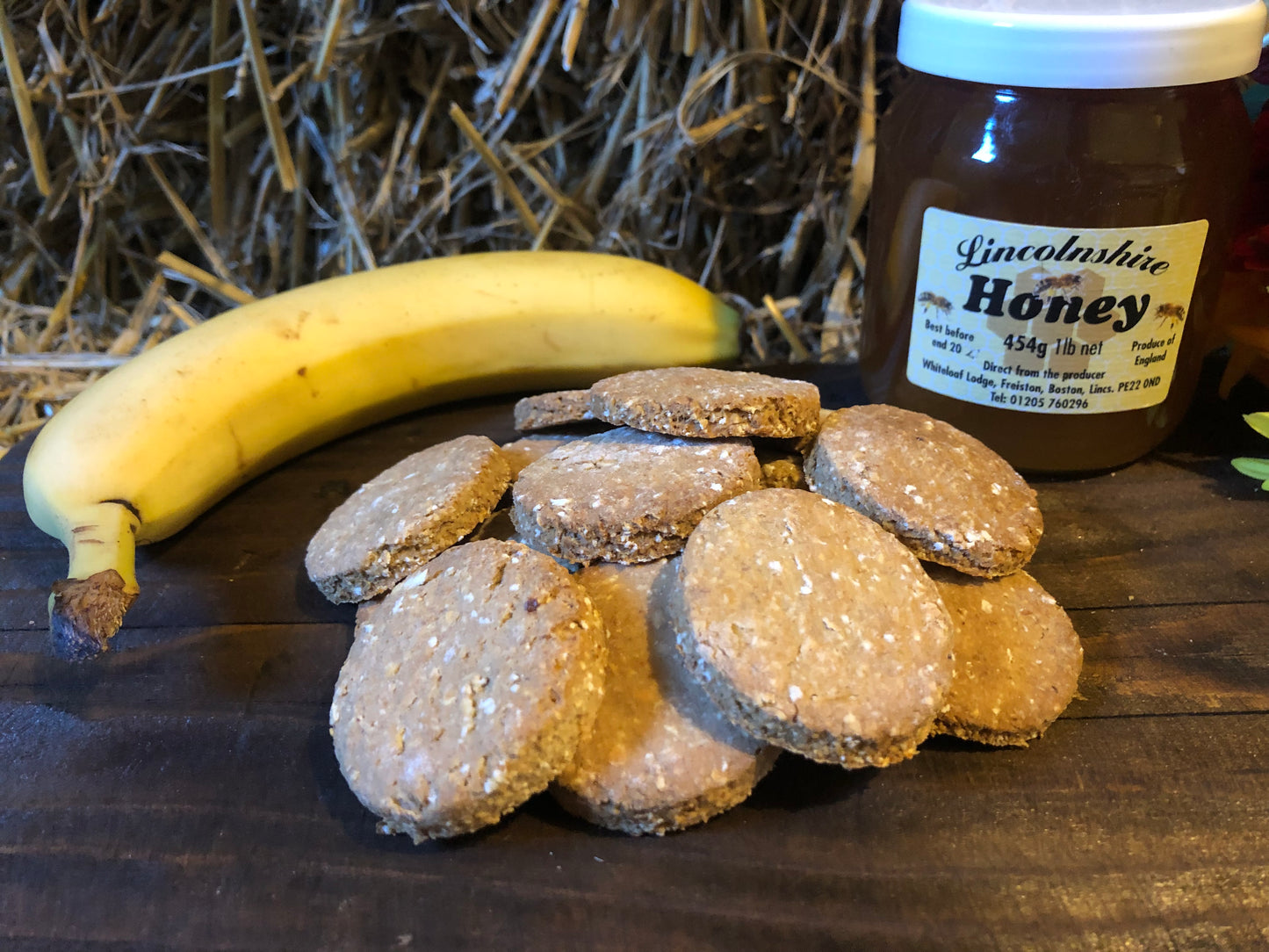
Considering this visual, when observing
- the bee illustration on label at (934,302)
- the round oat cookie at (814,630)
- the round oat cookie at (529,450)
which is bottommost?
the round oat cookie at (529,450)

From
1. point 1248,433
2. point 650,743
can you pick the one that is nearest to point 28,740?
point 650,743

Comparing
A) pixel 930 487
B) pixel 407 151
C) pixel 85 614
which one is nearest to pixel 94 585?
pixel 85 614

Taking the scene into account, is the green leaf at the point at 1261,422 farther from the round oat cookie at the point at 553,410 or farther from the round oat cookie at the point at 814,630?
the round oat cookie at the point at 553,410

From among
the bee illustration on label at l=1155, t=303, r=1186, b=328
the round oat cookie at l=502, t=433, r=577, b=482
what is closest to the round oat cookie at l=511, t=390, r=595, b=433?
the round oat cookie at l=502, t=433, r=577, b=482

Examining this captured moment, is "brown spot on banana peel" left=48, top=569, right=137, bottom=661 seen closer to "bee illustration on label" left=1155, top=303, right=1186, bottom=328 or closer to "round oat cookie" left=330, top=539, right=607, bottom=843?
"round oat cookie" left=330, top=539, right=607, bottom=843

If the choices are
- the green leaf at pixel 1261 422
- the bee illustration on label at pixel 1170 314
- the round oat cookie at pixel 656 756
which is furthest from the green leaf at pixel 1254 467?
the round oat cookie at pixel 656 756

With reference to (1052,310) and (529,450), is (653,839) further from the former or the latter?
(1052,310)

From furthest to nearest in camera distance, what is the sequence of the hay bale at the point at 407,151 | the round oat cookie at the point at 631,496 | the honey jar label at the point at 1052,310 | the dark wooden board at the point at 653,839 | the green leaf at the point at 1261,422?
the hay bale at the point at 407,151, the green leaf at the point at 1261,422, the honey jar label at the point at 1052,310, the round oat cookie at the point at 631,496, the dark wooden board at the point at 653,839
